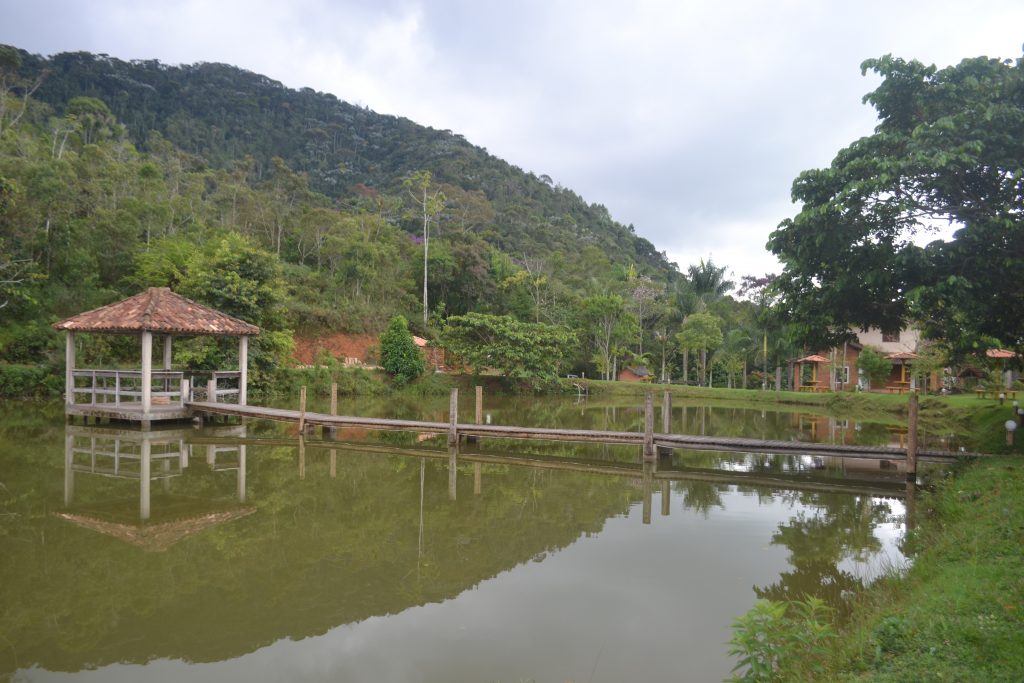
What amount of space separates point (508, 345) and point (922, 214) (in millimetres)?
21160

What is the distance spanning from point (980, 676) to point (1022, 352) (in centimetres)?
1074

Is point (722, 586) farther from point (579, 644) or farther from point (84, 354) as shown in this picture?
point (84, 354)

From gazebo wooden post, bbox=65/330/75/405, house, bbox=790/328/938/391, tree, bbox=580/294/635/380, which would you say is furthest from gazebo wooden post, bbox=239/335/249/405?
house, bbox=790/328/938/391

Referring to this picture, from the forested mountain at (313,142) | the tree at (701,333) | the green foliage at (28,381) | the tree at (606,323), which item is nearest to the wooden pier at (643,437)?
the green foliage at (28,381)

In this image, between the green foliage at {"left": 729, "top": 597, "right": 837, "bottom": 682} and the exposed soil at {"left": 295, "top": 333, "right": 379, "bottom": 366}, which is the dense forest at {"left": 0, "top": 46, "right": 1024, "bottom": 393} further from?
the green foliage at {"left": 729, "top": 597, "right": 837, "bottom": 682}

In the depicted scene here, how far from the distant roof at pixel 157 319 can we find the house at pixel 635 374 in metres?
26.7

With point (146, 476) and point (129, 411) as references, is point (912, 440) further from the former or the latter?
point (129, 411)

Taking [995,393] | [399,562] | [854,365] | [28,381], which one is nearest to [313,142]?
[28,381]

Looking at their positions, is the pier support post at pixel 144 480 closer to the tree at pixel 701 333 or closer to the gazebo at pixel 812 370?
the tree at pixel 701 333

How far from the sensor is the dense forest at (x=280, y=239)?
882 inches

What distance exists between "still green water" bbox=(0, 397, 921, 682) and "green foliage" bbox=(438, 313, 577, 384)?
17.6m

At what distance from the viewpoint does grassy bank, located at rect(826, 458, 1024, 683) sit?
11.1 feet

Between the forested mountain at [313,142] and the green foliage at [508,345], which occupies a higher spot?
the forested mountain at [313,142]

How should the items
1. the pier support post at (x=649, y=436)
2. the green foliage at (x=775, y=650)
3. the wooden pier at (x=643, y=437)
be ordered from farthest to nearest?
the pier support post at (x=649, y=436), the wooden pier at (x=643, y=437), the green foliage at (x=775, y=650)
